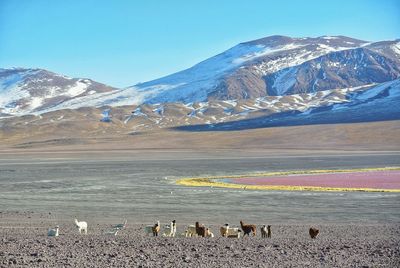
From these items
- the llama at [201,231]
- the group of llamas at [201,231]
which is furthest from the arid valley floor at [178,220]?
the llama at [201,231]

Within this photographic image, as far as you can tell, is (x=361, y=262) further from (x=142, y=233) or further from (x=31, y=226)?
(x=31, y=226)

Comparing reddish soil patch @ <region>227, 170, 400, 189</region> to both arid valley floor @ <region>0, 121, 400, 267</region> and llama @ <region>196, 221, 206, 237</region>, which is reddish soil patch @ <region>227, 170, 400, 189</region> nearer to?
arid valley floor @ <region>0, 121, 400, 267</region>

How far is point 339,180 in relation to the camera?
50.0 meters

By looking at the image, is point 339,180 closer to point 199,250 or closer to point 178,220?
point 178,220

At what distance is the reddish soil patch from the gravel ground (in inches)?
880

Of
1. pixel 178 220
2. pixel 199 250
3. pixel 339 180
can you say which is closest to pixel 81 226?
pixel 178 220

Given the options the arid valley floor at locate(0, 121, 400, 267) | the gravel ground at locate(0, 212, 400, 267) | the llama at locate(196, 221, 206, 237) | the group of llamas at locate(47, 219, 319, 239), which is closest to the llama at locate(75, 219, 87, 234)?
the group of llamas at locate(47, 219, 319, 239)

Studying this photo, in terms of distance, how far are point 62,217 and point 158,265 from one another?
1306 cm

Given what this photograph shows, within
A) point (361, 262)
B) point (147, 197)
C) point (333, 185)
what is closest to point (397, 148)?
point (333, 185)

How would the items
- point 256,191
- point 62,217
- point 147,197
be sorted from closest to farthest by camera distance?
point 62,217, point 147,197, point 256,191

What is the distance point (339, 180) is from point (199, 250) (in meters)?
33.3

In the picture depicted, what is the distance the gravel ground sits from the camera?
16578 mm

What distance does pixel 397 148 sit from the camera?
389ft

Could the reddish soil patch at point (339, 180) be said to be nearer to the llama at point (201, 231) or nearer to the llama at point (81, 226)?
the llama at point (201, 231)
